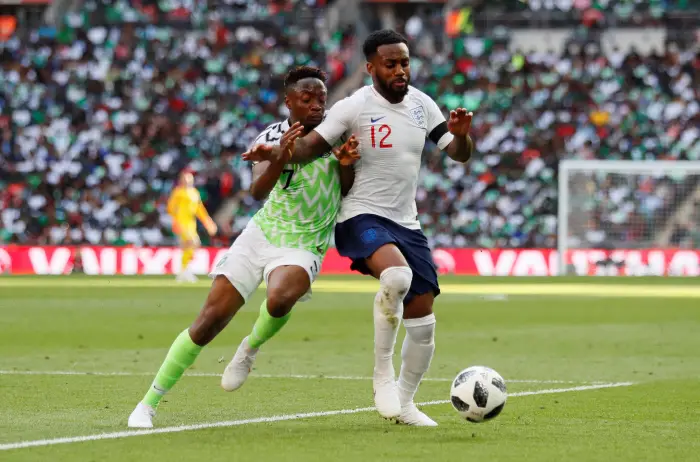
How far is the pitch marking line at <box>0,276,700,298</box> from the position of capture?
88.6 feet

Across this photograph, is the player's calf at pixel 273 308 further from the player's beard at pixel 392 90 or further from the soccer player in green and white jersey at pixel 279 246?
the player's beard at pixel 392 90

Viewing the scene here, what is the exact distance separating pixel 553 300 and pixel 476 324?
19.2 ft

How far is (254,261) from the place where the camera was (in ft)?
27.8

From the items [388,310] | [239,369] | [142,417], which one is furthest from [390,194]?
[142,417]

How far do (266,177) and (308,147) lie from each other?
0.37 metres

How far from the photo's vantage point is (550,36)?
4212cm

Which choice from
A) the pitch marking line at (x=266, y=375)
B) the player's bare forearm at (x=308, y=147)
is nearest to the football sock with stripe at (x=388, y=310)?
the player's bare forearm at (x=308, y=147)

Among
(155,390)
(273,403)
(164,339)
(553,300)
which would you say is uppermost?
(155,390)

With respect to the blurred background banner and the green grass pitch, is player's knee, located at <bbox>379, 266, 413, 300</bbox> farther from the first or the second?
the blurred background banner

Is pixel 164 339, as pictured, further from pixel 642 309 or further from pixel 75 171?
pixel 75 171

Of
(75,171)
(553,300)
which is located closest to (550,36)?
(75,171)

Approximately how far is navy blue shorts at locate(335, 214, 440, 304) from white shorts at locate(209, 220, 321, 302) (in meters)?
0.23

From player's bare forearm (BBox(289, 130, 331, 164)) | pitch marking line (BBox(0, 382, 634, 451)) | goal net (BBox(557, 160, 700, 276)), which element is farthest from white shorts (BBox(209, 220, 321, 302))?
goal net (BBox(557, 160, 700, 276))

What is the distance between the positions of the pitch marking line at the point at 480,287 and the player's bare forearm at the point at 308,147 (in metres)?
18.2
